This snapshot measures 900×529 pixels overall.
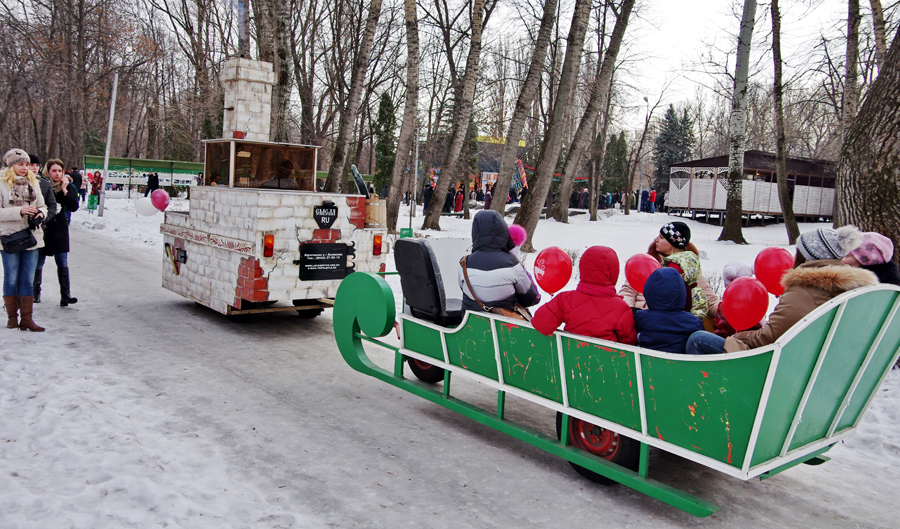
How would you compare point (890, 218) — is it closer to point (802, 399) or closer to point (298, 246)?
point (802, 399)

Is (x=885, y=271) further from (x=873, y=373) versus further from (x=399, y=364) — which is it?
(x=399, y=364)

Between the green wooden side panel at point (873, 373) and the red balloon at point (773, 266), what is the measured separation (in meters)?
1.05

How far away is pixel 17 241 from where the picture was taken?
22.2ft

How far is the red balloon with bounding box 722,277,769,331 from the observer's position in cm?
369

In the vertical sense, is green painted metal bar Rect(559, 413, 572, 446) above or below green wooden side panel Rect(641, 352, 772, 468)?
below

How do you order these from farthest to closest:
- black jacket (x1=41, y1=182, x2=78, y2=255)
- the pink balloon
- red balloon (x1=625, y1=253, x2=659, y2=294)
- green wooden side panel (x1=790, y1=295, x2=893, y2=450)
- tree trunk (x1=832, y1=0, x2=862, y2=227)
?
1. the pink balloon
2. tree trunk (x1=832, y1=0, x2=862, y2=227)
3. black jacket (x1=41, y1=182, x2=78, y2=255)
4. red balloon (x1=625, y1=253, x2=659, y2=294)
5. green wooden side panel (x1=790, y1=295, x2=893, y2=450)

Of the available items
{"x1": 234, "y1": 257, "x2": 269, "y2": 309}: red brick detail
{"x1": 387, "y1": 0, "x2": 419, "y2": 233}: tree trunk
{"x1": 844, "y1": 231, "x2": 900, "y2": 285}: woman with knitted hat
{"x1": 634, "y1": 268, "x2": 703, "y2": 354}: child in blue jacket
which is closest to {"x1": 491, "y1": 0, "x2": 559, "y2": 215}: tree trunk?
{"x1": 387, "y1": 0, "x2": 419, "y2": 233}: tree trunk

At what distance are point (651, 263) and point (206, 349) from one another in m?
4.67

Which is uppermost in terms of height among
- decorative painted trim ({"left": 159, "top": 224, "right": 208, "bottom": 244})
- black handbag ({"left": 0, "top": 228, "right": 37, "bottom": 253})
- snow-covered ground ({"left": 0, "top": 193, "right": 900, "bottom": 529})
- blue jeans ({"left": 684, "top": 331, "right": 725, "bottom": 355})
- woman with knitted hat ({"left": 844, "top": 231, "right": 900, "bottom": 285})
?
woman with knitted hat ({"left": 844, "top": 231, "right": 900, "bottom": 285})

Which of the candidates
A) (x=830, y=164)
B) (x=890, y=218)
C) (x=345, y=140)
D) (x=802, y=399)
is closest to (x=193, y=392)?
Answer: (x=802, y=399)

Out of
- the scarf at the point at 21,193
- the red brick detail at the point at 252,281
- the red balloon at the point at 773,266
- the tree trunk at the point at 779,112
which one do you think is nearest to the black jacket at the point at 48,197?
the scarf at the point at 21,193

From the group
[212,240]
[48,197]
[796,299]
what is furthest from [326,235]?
[796,299]

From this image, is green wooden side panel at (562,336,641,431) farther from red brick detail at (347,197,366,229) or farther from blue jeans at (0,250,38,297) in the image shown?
blue jeans at (0,250,38,297)

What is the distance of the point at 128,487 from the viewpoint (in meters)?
3.63
